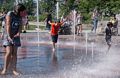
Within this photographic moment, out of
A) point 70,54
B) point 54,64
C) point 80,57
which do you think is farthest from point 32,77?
point 70,54

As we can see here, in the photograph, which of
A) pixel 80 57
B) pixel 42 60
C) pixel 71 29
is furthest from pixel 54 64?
pixel 71 29

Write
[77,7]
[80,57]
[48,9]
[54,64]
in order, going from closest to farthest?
[54,64] < [80,57] < [77,7] < [48,9]

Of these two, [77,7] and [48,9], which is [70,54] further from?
[48,9]

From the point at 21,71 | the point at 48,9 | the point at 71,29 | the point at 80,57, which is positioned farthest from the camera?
the point at 48,9

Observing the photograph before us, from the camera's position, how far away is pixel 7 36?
31.2ft

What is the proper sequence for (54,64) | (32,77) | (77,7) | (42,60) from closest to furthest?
(32,77), (54,64), (42,60), (77,7)

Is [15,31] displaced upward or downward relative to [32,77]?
upward

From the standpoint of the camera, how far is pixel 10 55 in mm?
9633

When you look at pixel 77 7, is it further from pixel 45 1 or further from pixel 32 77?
pixel 32 77

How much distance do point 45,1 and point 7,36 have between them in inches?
1435

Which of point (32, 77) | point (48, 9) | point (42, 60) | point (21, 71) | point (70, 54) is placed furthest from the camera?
point (48, 9)

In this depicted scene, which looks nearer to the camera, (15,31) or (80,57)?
(15,31)

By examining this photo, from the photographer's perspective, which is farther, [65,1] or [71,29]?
[65,1]

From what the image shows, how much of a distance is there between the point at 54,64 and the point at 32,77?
2747 millimetres
